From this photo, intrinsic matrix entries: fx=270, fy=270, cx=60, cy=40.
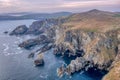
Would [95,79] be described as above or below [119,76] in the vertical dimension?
below

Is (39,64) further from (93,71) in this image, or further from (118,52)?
(118,52)

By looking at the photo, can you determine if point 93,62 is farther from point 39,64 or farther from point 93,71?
point 39,64

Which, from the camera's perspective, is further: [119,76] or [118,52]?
[118,52]

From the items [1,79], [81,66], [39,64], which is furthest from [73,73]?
[1,79]

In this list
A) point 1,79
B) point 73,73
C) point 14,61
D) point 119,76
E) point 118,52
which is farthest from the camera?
point 14,61

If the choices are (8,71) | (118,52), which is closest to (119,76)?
(118,52)

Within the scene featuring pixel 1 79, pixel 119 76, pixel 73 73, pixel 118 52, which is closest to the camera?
pixel 119 76

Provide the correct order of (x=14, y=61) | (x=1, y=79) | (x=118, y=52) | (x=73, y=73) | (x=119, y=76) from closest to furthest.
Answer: (x=119, y=76)
(x=1, y=79)
(x=73, y=73)
(x=118, y=52)
(x=14, y=61)

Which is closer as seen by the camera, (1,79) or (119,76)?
(119,76)

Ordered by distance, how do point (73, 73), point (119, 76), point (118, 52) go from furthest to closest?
point (118, 52)
point (73, 73)
point (119, 76)
